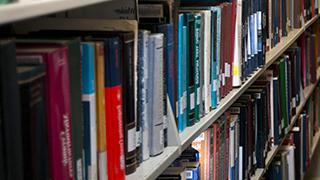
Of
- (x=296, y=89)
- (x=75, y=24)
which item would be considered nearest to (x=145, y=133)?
(x=75, y=24)

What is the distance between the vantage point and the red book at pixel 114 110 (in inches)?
40.4

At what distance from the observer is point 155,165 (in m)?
1.26

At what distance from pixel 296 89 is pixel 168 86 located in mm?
2315

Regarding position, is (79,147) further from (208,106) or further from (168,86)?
(208,106)

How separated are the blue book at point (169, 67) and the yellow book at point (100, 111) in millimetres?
354

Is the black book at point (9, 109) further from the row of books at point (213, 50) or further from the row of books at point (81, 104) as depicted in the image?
the row of books at point (213, 50)

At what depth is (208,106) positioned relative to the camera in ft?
5.91

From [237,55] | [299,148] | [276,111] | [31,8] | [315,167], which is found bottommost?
[315,167]

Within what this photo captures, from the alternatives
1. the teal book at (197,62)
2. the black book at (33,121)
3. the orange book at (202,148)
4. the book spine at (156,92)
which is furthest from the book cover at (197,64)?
the black book at (33,121)

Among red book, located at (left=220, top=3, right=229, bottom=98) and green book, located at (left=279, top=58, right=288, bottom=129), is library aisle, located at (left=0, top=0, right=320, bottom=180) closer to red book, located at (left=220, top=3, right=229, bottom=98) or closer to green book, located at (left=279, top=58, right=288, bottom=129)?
red book, located at (left=220, top=3, right=229, bottom=98)

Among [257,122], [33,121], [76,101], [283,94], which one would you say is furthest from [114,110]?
[283,94]

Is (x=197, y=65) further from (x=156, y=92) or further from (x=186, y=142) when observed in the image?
(x=156, y=92)

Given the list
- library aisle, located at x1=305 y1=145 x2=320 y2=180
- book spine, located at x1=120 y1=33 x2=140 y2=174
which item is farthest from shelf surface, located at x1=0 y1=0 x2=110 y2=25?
library aisle, located at x1=305 y1=145 x2=320 y2=180

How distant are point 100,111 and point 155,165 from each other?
29 cm
